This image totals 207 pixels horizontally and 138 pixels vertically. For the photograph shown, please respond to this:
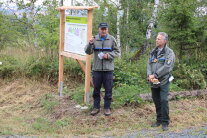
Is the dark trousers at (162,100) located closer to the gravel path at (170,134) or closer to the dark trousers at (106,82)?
the gravel path at (170,134)

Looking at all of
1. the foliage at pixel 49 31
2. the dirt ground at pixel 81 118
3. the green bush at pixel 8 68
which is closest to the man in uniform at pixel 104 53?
the dirt ground at pixel 81 118

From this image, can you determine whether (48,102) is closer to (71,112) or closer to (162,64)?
(71,112)

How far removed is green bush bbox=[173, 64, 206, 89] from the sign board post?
117 inches

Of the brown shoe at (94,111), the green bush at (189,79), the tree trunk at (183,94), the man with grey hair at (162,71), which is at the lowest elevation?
the brown shoe at (94,111)

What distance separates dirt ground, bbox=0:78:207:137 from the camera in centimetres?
626

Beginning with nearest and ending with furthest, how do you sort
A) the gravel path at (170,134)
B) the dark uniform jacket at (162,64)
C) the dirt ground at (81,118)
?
the gravel path at (170,134) → the dark uniform jacket at (162,64) → the dirt ground at (81,118)

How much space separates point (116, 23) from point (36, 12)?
3.95 metres

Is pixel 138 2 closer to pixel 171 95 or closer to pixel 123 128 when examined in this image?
pixel 171 95

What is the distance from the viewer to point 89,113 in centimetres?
714

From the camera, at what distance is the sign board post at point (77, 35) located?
741 cm

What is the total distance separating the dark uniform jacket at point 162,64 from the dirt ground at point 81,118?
1.10 meters

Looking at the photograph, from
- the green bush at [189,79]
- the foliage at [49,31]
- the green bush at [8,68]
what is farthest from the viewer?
the foliage at [49,31]

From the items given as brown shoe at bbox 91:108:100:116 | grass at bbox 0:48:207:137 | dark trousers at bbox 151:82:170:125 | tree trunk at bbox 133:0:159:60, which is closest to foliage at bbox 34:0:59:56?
grass at bbox 0:48:207:137

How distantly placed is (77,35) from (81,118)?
2183 millimetres
